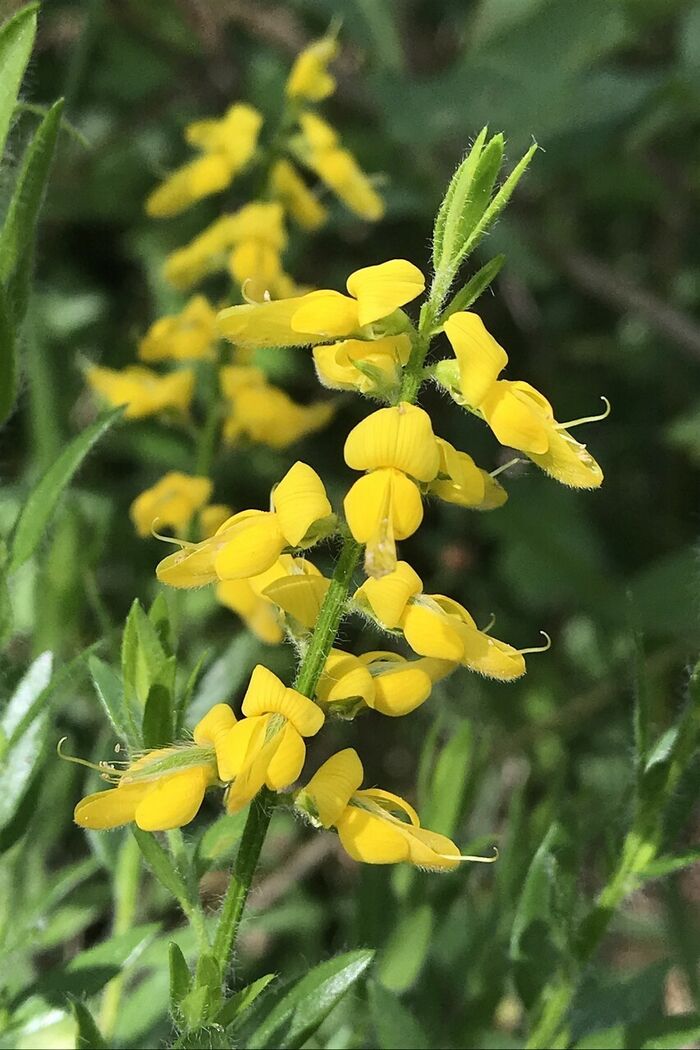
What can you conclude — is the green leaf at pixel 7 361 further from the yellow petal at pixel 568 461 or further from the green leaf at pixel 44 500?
the yellow petal at pixel 568 461

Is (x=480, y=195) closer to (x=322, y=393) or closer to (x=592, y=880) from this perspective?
(x=592, y=880)

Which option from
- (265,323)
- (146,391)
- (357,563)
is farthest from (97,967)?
(146,391)

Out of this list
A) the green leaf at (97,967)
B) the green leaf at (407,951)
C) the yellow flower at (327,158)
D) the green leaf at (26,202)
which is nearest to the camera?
the green leaf at (26,202)

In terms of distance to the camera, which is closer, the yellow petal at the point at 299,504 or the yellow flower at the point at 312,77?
the yellow petal at the point at 299,504

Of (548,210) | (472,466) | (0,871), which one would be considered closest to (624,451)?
(548,210)

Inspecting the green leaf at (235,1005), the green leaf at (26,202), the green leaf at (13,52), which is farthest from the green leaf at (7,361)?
the green leaf at (235,1005)

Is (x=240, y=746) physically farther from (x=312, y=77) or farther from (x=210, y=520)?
(x=312, y=77)
